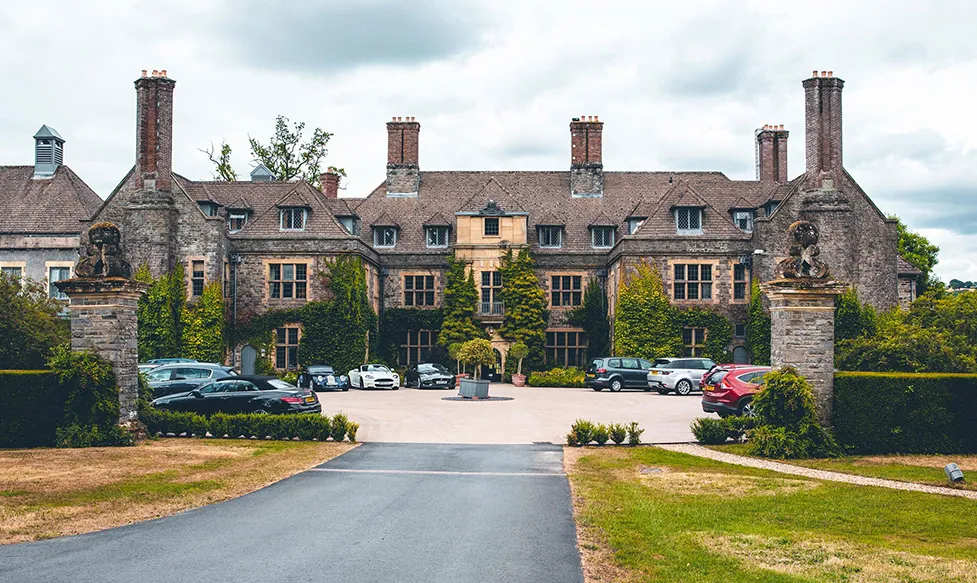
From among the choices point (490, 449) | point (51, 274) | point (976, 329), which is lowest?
point (490, 449)

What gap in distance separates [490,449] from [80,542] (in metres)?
10.8

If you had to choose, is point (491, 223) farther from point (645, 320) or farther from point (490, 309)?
point (645, 320)

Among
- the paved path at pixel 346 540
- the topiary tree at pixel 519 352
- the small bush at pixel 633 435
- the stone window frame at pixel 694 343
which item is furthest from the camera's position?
the topiary tree at pixel 519 352

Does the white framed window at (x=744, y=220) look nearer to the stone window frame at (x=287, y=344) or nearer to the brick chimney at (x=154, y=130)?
the stone window frame at (x=287, y=344)

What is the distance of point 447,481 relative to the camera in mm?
Answer: 15047

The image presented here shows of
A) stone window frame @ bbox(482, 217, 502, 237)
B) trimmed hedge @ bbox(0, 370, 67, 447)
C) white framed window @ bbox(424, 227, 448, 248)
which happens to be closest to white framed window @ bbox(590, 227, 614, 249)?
stone window frame @ bbox(482, 217, 502, 237)

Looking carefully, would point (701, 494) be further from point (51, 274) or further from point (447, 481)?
point (51, 274)

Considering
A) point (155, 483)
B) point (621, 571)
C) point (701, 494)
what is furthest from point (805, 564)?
point (155, 483)

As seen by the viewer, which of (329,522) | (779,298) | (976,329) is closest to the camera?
(329,522)

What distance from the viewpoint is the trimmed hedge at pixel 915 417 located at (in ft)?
61.4

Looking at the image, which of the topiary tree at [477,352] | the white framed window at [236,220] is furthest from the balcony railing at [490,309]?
the white framed window at [236,220]

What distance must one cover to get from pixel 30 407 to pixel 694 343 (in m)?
32.0

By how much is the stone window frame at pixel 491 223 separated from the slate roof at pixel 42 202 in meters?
20.7

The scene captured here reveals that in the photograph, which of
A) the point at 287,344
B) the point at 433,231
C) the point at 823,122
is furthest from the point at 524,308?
the point at 823,122
